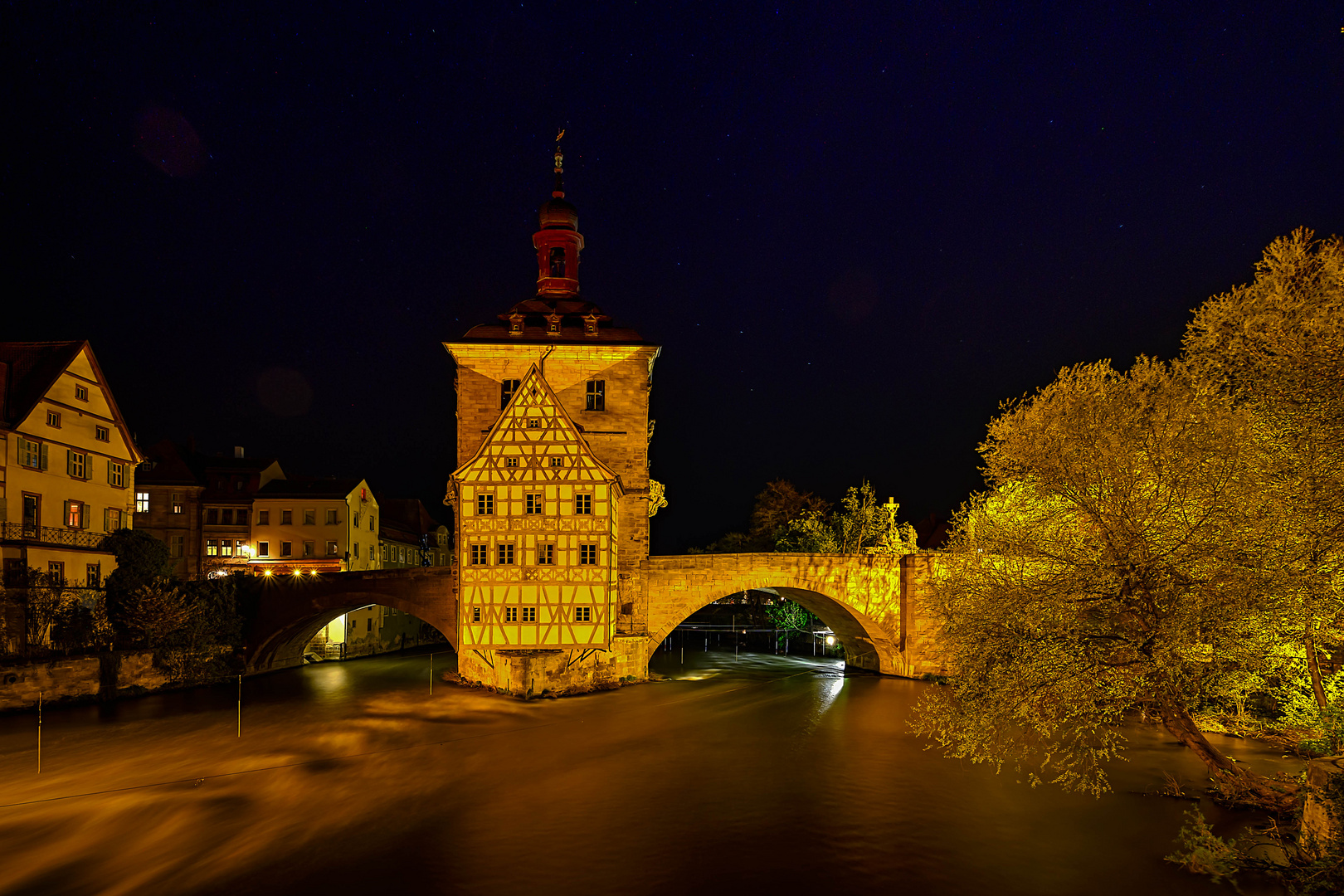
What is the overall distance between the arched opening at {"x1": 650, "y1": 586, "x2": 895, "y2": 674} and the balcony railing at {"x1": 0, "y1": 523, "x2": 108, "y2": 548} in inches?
833

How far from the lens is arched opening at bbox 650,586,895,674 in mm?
38625

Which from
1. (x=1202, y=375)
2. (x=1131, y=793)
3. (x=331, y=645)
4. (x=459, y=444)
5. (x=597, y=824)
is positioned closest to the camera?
(x=1202, y=375)

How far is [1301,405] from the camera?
13555 millimetres

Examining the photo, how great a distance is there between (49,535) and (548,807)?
22.0 meters

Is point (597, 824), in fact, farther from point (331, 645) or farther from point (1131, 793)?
point (331, 645)

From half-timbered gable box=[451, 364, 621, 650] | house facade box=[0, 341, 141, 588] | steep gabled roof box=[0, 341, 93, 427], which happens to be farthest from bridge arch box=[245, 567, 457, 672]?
steep gabled roof box=[0, 341, 93, 427]

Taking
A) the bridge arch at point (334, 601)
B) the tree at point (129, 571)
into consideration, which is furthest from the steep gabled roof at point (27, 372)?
the bridge arch at point (334, 601)

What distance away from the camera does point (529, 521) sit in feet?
107

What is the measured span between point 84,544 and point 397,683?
42.6 feet

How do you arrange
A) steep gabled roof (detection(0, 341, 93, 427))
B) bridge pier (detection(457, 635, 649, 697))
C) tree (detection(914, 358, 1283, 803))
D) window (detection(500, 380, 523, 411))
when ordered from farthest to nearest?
window (detection(500, 380, 523, 411)) → bridge pier (detection(457, 635, 649, 697)) → steep gabled roof (detection(0, 341, 93, 427)) → tree (detection(914, 358, 1283, 803))

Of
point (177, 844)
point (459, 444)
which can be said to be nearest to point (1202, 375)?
point (177, 844)

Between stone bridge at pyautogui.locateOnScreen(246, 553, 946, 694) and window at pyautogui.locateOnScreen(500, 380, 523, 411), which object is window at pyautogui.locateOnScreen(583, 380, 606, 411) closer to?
window at pyautogui.locateOnScreen(500, 380, 523, 411)

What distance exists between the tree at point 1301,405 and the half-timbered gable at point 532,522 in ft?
70.7

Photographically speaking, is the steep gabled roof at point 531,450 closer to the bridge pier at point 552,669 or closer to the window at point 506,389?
the window at point 506,389
